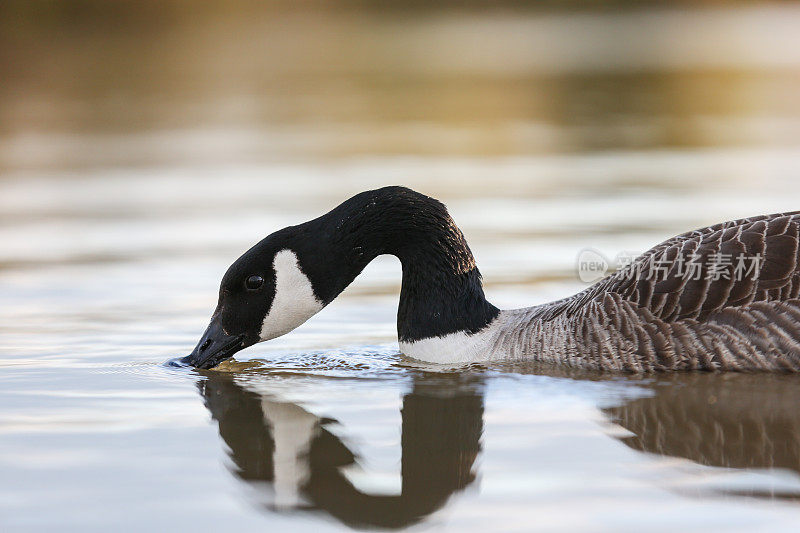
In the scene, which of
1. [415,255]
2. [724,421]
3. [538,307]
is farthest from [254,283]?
[724,421]

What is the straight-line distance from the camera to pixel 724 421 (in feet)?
24.0

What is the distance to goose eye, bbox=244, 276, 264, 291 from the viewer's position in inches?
350

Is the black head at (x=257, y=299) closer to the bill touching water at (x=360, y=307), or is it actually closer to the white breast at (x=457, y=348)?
the bill touching water at (x=360, y=307)

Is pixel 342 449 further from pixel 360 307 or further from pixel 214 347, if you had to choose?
pixel 360 307

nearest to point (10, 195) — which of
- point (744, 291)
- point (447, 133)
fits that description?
point (447, 133)

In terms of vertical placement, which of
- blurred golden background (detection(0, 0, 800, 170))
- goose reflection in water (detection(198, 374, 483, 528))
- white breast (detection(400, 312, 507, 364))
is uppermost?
blurred golden background (detection(0, 0, 800, 170))

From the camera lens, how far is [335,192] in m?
16.1

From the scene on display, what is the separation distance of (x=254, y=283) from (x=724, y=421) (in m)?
3.39

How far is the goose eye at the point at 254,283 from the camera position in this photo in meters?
8.90

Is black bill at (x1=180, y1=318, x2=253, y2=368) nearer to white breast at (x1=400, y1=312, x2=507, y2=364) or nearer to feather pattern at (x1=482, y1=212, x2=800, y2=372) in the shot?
white breast at (x1=400, y1=312, x2=507, y2=364)

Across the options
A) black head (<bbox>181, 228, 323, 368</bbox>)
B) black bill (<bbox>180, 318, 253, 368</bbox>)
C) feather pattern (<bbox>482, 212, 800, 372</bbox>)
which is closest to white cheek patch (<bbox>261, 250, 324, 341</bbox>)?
black head (<bbox>181, 228, 323, 368</bbox>)

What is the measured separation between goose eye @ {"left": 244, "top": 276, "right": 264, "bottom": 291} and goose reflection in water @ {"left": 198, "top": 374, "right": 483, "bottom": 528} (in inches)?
25.6

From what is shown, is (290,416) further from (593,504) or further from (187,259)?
(187,259)

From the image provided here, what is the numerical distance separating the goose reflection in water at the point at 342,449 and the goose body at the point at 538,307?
1.85ft
